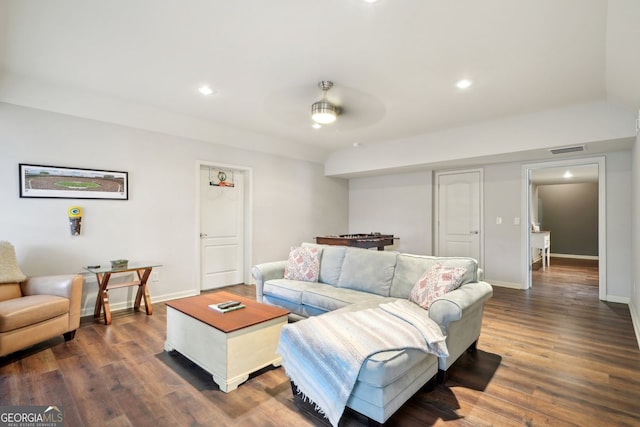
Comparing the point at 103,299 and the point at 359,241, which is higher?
the point at 359,241

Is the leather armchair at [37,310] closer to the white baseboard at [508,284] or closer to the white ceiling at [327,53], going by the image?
the white ceiling at [327,53]

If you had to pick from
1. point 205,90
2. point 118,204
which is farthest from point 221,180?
point 205,90

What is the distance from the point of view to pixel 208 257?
514cm

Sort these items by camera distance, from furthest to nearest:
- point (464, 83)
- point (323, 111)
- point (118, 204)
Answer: point (118, 204), point (323, 111), point (464, 83)

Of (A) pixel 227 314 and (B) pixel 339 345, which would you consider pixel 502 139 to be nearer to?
(B) pixel 339 345

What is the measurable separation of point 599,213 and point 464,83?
3062 mm

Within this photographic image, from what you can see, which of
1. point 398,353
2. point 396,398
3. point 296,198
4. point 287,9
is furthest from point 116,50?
point 296,198

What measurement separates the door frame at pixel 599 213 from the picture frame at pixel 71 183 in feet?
19.5

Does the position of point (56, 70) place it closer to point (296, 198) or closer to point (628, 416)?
point (296, 198)

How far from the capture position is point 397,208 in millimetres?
6680

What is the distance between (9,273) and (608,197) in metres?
7.18

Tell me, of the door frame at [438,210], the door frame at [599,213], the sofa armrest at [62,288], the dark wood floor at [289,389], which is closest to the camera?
the dark wood floor at [289,389]

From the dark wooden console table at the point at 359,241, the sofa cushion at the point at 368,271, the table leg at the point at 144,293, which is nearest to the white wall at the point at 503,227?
the dark wooden console table at the point at 359,241

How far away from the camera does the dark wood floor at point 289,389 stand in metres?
1.90
